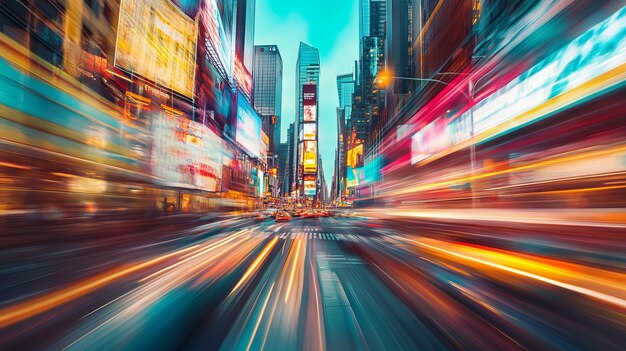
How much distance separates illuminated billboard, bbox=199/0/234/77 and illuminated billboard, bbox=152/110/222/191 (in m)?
14.8

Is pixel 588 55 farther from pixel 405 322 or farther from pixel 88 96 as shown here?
pixel 88 96

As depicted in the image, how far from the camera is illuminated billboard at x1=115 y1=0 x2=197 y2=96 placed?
26422mm

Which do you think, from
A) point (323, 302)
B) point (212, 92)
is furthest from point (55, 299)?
point (212, 92)

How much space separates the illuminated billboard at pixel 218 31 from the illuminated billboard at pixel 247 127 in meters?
8.46

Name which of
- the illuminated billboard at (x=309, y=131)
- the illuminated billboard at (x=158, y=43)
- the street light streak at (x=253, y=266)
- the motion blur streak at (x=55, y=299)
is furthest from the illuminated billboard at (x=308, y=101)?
the motion blur streak at (x=55, y=299)

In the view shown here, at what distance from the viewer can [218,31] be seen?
166 ft

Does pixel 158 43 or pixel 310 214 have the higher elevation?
pixel 158 43

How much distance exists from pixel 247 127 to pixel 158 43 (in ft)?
135

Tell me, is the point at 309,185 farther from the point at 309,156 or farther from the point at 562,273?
the point at 562,273

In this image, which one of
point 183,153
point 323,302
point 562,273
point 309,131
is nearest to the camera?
point 323,302

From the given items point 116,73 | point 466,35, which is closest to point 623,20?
point 466,35

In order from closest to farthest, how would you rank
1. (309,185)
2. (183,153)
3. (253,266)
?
(253,266)
(183,153)
(309,185)

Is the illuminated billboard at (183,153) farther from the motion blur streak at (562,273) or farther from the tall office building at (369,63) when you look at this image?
the tall office building at (369,63)

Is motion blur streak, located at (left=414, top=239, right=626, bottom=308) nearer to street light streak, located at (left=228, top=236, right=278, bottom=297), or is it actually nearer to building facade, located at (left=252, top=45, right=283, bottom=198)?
street light streak, located at (left=228, top=236, right=278, bottom=297)
